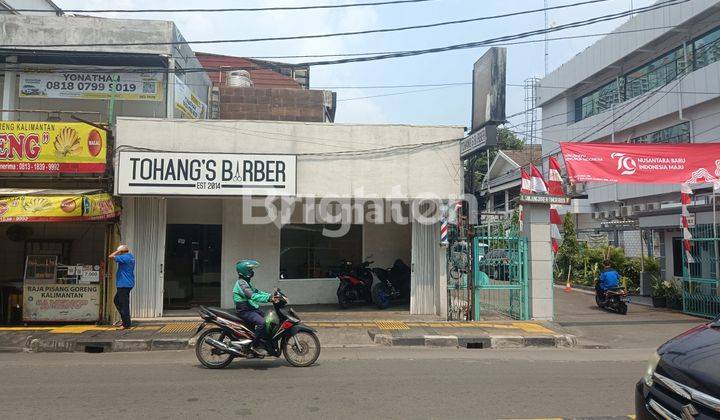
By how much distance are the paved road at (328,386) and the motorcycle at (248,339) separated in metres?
0.19

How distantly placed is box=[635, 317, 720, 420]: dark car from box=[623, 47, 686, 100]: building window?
73.3 ft

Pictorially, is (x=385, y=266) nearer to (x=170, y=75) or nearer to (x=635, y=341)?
(x=635, y=341)

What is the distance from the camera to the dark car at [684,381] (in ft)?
10.7

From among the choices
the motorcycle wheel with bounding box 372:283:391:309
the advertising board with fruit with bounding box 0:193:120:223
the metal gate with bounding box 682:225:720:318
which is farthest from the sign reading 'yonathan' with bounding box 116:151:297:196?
the metal gate with bounding box 682:225:720:318

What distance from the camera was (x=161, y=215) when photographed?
40.5ft

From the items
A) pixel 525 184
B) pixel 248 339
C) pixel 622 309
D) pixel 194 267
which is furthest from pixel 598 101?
pixel 248 339

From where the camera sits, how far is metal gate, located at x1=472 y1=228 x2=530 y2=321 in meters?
12.1

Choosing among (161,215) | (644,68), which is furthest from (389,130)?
(644,68)

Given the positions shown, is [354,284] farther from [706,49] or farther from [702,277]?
[706,49]

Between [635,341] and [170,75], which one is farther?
[170,75]

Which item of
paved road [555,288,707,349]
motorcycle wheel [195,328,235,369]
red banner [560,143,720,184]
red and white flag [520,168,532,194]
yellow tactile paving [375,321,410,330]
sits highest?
red banner [560,143,720,184]

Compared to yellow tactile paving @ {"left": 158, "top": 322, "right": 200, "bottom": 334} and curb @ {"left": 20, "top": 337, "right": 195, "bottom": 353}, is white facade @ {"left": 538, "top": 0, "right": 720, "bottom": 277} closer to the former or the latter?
yellow tactile paving @ {"left": 158, "top": 322, "right": 200, "bottom": 334}

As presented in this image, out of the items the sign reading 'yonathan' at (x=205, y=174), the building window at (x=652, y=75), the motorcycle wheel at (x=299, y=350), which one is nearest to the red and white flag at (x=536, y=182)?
the sign reading 'yonathan' at (x=205, y=174)

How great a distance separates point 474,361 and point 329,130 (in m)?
6.28
